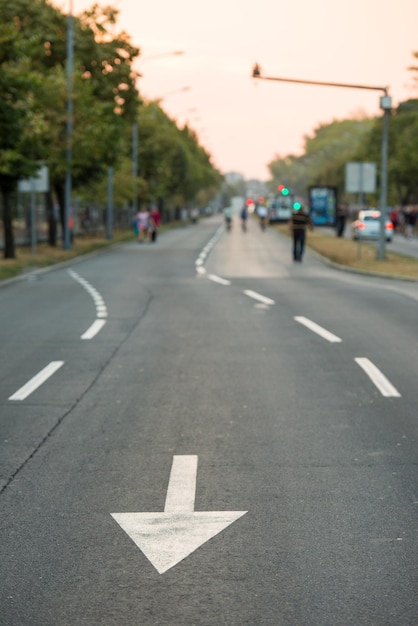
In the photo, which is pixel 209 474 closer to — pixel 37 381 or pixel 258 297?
pixel 37 381

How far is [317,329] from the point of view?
15406mm

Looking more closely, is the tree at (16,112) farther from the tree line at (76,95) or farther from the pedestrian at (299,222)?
the pedestrian at (299,222)

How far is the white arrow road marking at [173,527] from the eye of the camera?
5.28 metres

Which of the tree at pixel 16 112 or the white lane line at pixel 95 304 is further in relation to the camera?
the tree at pixel 16 112

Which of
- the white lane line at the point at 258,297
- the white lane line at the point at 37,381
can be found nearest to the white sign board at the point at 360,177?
the white lane line at the point at 258,297

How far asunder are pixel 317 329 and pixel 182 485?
8.96 metres

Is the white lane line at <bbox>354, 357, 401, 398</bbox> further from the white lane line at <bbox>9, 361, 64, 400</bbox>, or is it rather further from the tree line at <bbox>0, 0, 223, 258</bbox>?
the tree line at <bbox>0, 0, 223, 258</bbox>

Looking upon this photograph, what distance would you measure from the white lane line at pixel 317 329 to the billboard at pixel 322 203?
65.5 m

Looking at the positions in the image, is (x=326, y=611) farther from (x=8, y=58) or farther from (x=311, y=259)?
(x=311, y=259)

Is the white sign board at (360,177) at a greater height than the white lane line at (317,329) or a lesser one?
greater

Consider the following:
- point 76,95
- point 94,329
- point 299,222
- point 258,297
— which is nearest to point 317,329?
point 94,329

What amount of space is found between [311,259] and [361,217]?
16.8 m

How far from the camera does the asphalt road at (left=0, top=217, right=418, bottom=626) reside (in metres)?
4.68

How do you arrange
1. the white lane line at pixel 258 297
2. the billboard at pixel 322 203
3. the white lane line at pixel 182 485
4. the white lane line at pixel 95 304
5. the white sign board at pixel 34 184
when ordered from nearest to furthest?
the white lane line at pixel 182 485
the white lane line at pixel 95 304
the white lane line at pixel 258 297
the white sign board at pixel 34 184
the billboard at pixel 322 203
